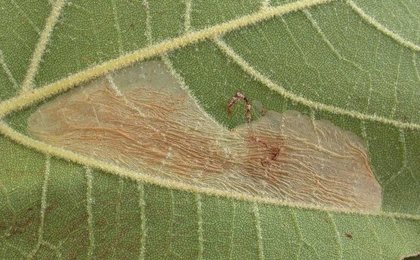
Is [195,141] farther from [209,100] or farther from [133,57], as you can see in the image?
[133,57]

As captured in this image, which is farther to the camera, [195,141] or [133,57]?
[195,141]

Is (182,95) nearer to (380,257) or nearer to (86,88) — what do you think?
(86,88)

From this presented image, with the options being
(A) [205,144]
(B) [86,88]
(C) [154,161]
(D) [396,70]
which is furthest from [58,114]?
(D) [396,70]

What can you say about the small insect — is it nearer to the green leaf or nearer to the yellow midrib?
the green leaf

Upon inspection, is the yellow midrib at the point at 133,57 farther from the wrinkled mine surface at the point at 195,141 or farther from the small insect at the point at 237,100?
the small insect at the point at 237,100

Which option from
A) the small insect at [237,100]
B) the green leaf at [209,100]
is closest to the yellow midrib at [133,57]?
the green leaf at [209,100]

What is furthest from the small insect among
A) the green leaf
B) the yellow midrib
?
the yellow midrib

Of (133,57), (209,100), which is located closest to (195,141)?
(209,100)
